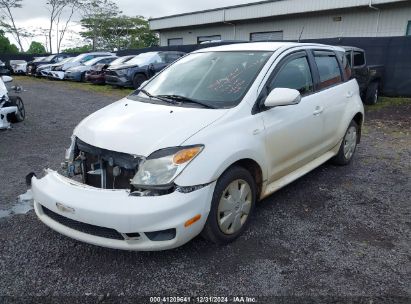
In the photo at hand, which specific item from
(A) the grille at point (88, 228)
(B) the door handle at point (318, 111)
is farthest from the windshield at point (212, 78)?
(A) the grille at point (88, 228)

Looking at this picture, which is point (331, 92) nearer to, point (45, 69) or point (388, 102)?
point (388, 102)

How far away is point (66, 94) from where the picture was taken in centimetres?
1478

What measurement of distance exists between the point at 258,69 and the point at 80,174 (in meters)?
1.98

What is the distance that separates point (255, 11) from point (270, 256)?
18.9 meters

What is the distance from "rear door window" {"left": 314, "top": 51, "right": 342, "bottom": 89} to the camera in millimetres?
4461

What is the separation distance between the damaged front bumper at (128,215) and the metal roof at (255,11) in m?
15.6

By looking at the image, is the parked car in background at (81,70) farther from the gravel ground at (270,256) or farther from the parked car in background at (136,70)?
the gravel ground at (270,256)

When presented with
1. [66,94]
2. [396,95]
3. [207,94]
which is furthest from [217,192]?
[66,94]

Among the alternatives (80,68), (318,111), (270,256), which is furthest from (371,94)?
(80,68)

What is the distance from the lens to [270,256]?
3.08 m

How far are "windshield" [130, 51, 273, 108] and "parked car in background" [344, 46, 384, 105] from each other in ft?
19.9

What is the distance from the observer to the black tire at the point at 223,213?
2.95m

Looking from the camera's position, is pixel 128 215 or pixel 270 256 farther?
pixel 270 256

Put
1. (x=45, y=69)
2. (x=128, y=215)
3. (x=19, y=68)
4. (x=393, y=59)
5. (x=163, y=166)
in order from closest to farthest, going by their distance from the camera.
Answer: (x=128, y=215) → (x=163, y=166) → (x=393, y=59) → (x=45, y=69) → (x=19, y=68)
